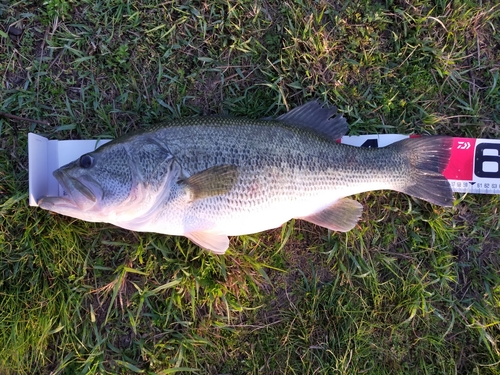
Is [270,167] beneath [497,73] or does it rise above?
beneath

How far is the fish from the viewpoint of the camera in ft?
8.66

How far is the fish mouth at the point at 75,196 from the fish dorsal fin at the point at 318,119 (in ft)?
5.09

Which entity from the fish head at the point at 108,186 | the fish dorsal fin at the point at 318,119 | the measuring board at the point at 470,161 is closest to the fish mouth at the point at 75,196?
the fish head at the point at 108,186

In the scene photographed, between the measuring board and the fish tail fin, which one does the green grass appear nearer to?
the measuring board

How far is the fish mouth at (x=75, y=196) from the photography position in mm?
2586

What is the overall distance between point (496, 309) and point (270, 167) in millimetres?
2459

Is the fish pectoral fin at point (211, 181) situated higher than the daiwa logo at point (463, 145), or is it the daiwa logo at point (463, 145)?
the fish pectoral fin at point (211, 181)

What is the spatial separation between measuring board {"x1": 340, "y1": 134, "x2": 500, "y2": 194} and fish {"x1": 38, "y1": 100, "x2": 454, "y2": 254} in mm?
234

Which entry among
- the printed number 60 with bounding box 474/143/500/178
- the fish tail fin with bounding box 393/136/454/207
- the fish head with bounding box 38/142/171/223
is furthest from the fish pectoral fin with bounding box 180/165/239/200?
the printed number 60 with bounding box 474/143/500/178

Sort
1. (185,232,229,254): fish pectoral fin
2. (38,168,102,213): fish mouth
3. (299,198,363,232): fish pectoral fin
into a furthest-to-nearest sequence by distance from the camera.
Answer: (299,198,363,232): fish pectoral fin < (185,232,229,254): fish pectoral fin < (38,168,102,213): fish mouth

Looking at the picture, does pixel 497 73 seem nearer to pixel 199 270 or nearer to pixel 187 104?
pixel 187 104

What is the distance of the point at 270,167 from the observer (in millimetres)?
2824

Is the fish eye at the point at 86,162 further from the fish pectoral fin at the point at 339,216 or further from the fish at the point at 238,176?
the fish pectoral fin at the point at 339,216

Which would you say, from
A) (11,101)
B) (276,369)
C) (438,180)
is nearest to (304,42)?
(438,180)
